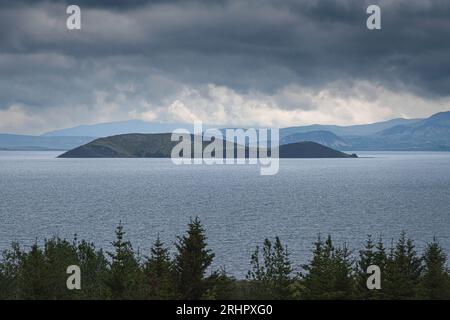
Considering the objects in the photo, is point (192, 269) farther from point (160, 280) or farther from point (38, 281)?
point (38, 281)

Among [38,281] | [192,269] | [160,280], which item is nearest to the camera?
[160,280]

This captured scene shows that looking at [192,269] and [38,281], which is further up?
[192,269]

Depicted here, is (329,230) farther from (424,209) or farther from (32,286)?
(32,286)

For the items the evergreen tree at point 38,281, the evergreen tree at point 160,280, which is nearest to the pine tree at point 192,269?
the evergreen tree at point 160,280

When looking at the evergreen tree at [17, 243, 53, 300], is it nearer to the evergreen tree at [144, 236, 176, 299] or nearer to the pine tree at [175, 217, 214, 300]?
the evergreen tree at [144, 236, 176, 299]

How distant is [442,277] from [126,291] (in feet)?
113

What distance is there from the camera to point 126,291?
51.7 meters

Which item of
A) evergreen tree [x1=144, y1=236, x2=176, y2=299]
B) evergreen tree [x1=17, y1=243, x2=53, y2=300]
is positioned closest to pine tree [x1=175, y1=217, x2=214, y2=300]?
evergreen tree [x1=144, y1=236, x2=176, y2=299]

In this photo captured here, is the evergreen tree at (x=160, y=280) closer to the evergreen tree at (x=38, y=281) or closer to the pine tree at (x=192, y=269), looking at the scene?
the pine tree at (x=192, y=269)

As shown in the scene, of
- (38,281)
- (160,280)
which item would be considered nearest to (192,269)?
(160,280)
